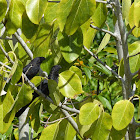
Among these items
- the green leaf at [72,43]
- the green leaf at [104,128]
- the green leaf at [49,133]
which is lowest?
the green leaf at [49,133]

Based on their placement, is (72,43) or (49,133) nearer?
(72,43)

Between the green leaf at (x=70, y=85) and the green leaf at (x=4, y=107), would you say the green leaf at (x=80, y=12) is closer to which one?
the green leaf at (x=70, y=85)

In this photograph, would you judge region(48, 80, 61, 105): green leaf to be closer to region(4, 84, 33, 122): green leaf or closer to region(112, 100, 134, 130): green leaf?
region(4, 84, 33, 122): green leaf

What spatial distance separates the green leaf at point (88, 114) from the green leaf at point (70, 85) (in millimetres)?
67

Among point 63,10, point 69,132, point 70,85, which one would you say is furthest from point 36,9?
point 69,132

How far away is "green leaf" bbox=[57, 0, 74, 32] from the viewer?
776 mm

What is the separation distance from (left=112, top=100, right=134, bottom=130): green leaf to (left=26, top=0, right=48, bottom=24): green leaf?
411 mm

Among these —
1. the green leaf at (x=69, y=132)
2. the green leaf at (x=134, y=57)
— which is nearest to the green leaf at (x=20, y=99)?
the green leaf at (x=69, y=132)

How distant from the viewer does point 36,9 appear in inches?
31.5

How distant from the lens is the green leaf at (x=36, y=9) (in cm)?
80

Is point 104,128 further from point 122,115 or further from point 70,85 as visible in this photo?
point 70,85

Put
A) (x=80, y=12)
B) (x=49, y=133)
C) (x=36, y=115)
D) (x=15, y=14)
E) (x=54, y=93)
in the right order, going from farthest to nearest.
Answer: (x=36, y=115) → (x=49, y=133) → (x=54, y=93) → (x=15, y=14) → (x=80, y=12)

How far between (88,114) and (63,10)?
380mm

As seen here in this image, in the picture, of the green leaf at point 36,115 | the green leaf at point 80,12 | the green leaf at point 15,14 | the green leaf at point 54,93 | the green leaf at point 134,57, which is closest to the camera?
the green leaf at point 80,12
